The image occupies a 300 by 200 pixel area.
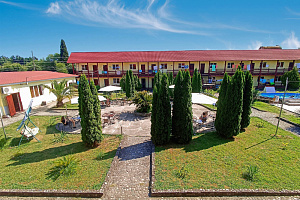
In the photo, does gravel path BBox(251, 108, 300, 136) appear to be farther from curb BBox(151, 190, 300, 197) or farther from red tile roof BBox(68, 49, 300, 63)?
red tile roof BBox(68, 49, 300, 63)

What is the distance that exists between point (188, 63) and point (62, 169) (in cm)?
2885

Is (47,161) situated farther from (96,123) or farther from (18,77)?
(18,77)

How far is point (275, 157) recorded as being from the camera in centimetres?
689

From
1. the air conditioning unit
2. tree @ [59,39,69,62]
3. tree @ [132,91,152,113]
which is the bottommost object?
tree @ [132,91,152,113]

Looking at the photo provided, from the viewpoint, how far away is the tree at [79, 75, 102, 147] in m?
7.64

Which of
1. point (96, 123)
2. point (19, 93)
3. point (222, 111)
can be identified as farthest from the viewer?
point (19, 93)

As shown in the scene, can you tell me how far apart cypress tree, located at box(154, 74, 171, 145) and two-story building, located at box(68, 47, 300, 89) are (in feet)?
68.5

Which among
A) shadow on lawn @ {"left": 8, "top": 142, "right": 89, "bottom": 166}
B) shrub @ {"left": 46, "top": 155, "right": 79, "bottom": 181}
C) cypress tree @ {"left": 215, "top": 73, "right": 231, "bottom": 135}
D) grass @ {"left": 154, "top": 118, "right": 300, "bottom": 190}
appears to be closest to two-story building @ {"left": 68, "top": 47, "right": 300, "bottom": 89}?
cypress tree @ {"left": 215, "top": 73, "right": 231, "bottom": 135}

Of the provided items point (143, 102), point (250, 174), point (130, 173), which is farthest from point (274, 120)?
point (130, 173)

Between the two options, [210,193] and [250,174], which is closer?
[210,193]

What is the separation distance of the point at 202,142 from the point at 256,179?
10.1ft

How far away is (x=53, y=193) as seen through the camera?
526 centimetres

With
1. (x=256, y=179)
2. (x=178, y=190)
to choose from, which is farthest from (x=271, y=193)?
(x=178, y=190)

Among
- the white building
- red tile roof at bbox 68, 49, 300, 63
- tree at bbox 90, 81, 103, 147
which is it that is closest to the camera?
tree at bbox 90, 81, 103, 147
